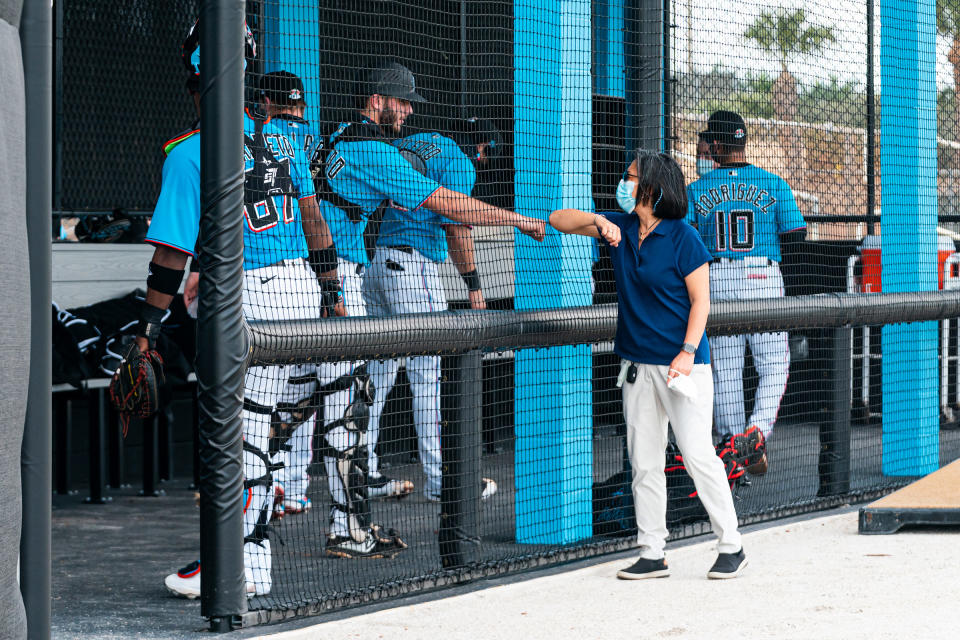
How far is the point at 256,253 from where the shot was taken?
450 cm

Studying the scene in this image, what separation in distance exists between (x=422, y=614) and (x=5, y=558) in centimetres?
298

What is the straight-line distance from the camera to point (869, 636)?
3846 millimetres

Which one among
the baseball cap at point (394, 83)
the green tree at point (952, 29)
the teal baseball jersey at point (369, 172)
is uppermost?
the green tree at point (952, 29)

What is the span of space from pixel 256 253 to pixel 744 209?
3.47m

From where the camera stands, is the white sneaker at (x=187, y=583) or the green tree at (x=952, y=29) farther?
the green tree at (x=952, y=29)

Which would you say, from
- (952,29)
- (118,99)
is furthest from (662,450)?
(118,99)

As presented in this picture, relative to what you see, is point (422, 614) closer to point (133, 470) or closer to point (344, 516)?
point (344, 516)

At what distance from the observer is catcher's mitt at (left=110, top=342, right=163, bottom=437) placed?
4.25 metres

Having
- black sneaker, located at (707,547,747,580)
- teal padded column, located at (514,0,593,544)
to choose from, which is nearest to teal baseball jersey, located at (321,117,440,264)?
teal padded column, located at (514,0,593,544)

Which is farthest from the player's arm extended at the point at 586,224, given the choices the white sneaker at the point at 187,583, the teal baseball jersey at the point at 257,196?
the white sneaker at the point at 187,583

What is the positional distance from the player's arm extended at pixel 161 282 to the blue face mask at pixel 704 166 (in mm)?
3635

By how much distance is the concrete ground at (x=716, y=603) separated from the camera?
13.0 feet

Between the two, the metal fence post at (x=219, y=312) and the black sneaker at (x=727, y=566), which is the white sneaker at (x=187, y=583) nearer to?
the metal fence post at (x=219, y=312)

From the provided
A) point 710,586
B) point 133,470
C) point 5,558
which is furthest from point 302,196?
point 133,470
